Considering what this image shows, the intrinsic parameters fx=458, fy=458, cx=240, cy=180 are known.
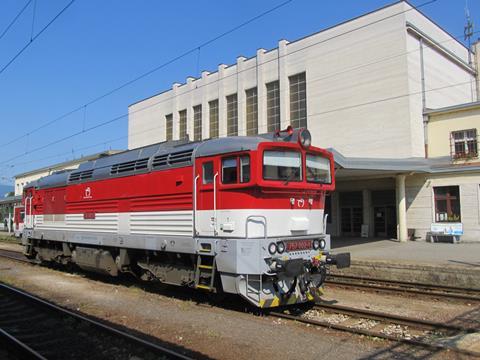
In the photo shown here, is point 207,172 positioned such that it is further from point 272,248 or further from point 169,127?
point 169,127

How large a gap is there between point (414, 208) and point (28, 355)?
2298 cm

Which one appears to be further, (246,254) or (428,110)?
(428,110)

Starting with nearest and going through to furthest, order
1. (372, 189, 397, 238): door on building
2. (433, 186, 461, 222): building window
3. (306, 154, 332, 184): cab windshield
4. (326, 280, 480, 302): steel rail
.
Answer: (306, 154, 332, 184): cab windshield, (326, 280, 480, 302): steel rail, (433, 186, 461, 222): building window, (372, 189, 397, 238): door on building

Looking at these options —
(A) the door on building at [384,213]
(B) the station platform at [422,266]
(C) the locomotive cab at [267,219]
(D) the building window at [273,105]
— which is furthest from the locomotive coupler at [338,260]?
(D) the building window at [273,105]

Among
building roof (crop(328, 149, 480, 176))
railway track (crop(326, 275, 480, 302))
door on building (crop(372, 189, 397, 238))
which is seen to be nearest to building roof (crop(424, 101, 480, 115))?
building roof (crop(328, 149, 480, 176))

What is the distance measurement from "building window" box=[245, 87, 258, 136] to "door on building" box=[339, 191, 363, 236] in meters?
8.91

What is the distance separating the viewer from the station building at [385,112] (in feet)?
80.0

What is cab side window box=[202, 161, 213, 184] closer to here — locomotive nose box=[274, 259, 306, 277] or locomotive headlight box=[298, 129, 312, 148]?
locomotive headlight box=[298, 129, 312, 148]

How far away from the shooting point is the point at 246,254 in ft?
26.8

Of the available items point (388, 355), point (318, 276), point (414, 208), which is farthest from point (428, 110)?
point (388, 355)

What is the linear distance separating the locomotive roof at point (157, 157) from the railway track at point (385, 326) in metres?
3.31

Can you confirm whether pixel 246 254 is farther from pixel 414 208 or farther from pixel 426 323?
pixel 414 208

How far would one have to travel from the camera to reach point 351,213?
96.6ft

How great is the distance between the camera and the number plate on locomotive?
8711mm
